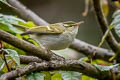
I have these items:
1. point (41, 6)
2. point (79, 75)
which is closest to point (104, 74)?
point (79, 75)

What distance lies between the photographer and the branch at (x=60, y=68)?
3.37 ft

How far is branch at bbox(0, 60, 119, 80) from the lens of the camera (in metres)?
1.03

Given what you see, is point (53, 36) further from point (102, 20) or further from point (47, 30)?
point (102, 20)

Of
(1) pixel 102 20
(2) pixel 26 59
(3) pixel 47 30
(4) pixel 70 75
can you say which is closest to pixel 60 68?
(4) pixel 70 75

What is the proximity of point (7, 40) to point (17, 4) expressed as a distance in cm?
152

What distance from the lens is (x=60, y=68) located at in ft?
4.08

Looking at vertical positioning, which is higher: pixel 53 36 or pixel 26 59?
pixel 53 36

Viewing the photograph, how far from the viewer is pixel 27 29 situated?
1642mm

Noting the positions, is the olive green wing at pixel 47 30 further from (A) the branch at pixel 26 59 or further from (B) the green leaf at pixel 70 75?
(B) the green leaf at pixel 70 75

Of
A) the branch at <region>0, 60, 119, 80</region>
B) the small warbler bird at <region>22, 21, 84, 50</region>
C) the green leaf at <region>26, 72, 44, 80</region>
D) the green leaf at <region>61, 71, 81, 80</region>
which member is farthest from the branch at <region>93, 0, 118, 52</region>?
the green leaf at <region>26, 72, 44, 80</region>

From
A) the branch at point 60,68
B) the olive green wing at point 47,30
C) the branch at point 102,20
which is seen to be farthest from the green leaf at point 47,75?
the branch at point 102,20

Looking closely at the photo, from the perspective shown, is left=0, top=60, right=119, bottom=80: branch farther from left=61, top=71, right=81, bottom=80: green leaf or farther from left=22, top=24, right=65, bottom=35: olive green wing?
left=22, top=24, right=65, bottom=35: olive green wing

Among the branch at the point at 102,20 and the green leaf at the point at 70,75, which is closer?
the green leaf at the point at 70,75

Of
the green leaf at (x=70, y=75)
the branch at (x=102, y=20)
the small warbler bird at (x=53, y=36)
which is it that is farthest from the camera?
the branch at (x=102, y=20)
